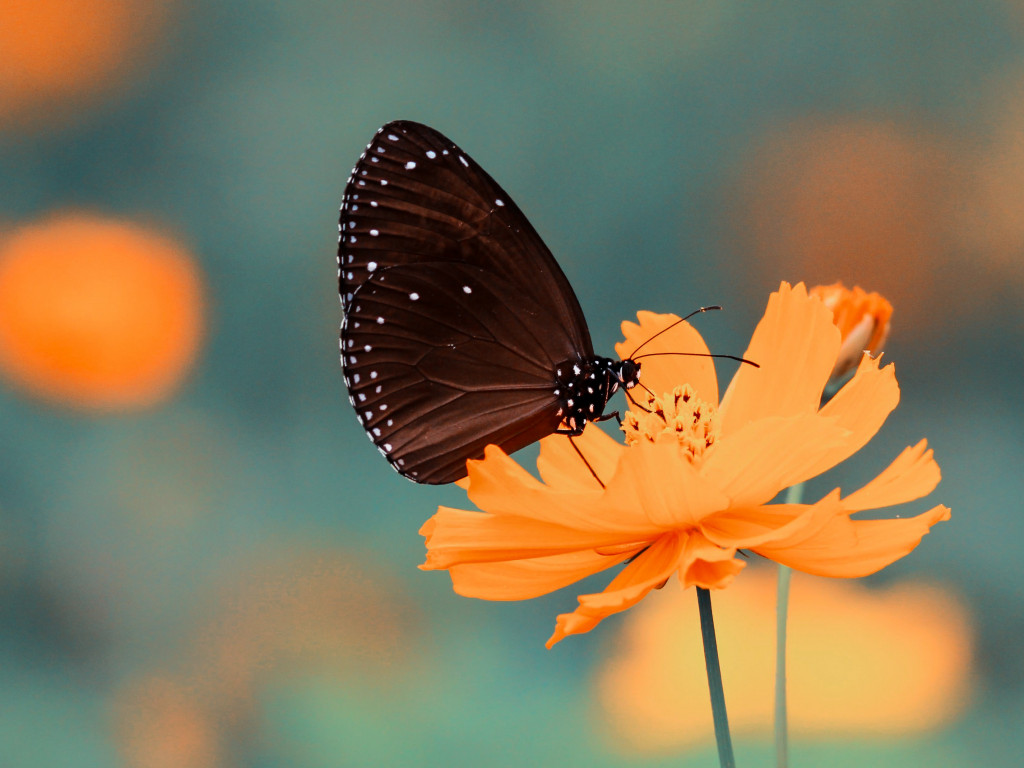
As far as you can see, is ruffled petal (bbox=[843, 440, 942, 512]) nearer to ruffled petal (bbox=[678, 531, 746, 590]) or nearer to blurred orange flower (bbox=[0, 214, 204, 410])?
ruffled petal (bbox=[678, 531, 746, 590])

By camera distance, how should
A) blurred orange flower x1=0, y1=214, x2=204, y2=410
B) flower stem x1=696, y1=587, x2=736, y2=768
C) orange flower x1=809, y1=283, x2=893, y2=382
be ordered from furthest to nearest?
blurred orange flower x1=0, y1=214, x2=204, y2=410, orange flower x1=809, y1=283, x2=893, y2=382, flower stem x1=696, y1=587, x2=736, y2=768

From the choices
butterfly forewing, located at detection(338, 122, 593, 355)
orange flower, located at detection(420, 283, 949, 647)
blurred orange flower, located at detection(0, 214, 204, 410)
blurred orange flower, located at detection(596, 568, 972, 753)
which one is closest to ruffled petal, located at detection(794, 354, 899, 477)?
orange flower, located at detection(420, 283, 949, 647)

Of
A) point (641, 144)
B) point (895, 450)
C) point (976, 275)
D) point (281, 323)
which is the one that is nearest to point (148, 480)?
point (281, 323)

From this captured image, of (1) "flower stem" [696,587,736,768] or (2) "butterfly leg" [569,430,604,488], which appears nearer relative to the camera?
(1) "flower stem" [696,587,736,768]

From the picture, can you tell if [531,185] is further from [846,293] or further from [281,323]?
[846,293]

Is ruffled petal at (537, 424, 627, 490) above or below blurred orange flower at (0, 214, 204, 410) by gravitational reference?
below
